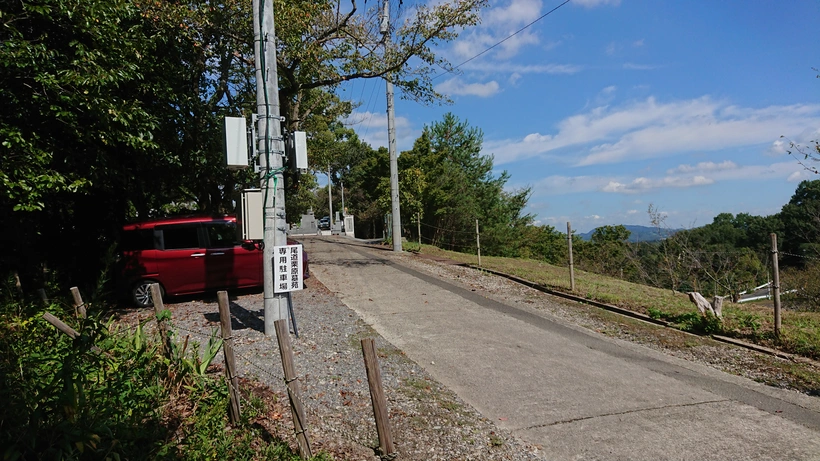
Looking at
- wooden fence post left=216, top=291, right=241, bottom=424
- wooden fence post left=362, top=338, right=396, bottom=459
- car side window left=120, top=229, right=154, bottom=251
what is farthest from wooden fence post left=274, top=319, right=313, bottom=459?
car side window left=120, top=229, right=154, bottom=251

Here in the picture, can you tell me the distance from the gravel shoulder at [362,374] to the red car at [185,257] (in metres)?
0.36

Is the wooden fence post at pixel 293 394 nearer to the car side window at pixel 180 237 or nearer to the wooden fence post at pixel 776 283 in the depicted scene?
the wooden fence post at pixel 776 283

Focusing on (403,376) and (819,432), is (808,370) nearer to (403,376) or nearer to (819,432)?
(819,432)

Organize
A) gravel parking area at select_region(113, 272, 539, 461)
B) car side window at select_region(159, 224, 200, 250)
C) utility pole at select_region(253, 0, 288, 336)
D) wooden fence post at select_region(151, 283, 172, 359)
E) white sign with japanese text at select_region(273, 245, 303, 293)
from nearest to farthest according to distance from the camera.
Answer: gravel parking area at select_region(113, 272, 539, 461) < wooden fence post at select_region(151, 283, 172, 359) < white sign with japanese text at select_region(273, 245, 303, 293) < utility pole at select_region(253, 0, 288, 336) < car side window at select_region(159, 224, 200, 250)

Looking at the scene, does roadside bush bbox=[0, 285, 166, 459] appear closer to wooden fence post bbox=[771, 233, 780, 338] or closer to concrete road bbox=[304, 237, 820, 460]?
concrete road bbox=[304, 237, 820, 460]

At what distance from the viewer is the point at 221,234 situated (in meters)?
9.41

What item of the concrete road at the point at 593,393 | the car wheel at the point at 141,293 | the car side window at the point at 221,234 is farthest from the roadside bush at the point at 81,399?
the car side window at the point at 221,234

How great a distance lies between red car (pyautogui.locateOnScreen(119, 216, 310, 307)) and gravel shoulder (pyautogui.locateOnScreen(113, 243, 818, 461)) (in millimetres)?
360

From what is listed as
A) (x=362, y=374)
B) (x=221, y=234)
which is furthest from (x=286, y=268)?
(x=221, y=234)

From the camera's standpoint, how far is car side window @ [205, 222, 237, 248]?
9.28 metres

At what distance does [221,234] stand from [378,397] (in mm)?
6941

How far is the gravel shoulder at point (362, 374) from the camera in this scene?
3.95 meters

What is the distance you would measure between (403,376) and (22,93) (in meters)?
6.09

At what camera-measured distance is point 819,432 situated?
4.20m
